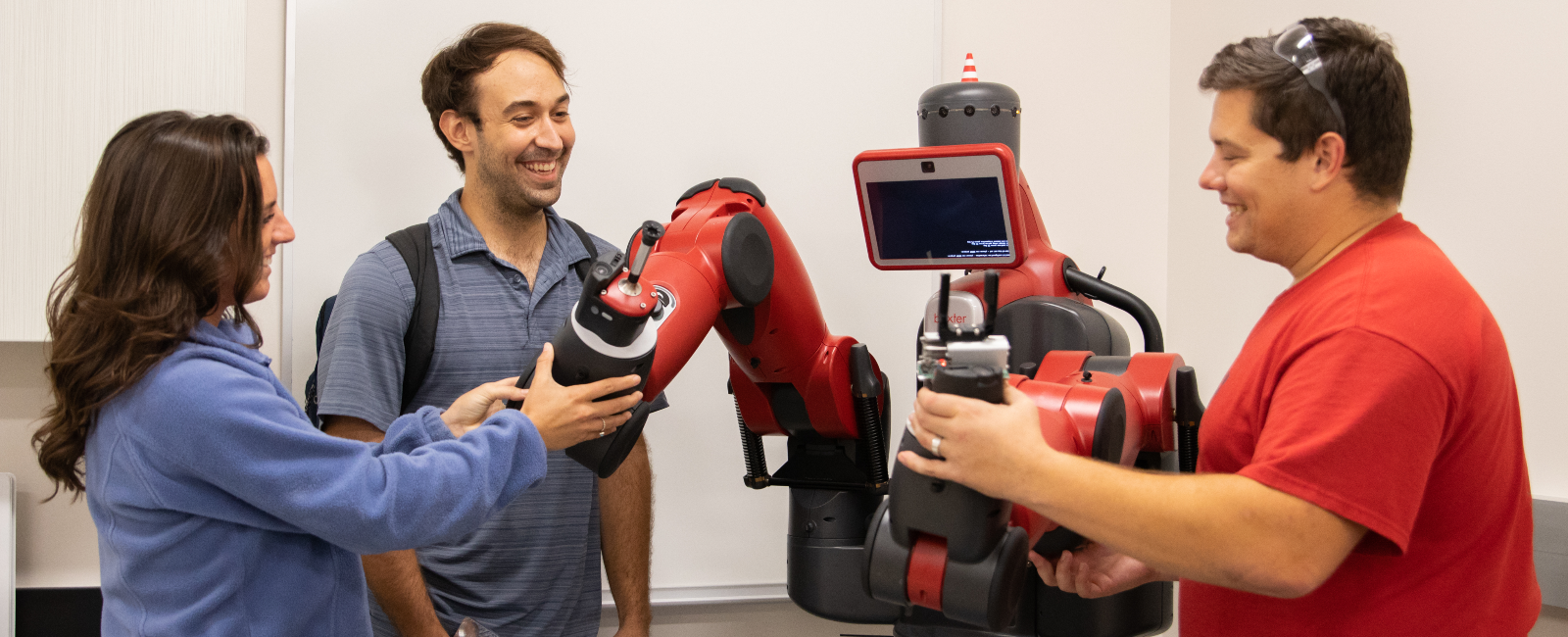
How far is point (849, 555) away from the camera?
155 centimetres

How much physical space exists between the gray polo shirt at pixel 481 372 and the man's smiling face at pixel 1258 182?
42.8 inches

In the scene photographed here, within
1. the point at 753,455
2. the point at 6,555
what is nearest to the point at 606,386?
the point at 753,455

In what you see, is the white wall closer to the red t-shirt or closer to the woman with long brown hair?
the red t-shirt

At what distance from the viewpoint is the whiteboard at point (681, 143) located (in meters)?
2.17

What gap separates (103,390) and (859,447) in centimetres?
100

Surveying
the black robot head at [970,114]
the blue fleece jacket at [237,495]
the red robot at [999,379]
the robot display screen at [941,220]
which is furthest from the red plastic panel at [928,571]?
the black robot head at [970,114]

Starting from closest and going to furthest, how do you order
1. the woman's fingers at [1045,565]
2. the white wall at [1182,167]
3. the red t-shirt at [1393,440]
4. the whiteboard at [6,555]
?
1. the red t-shirt at [1393,440]
2. the woman's fingers at [1045,565]
3. the white wall at [1182,167]
4. the whiteboard at [6,555]

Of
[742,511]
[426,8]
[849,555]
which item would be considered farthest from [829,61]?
[849,555]

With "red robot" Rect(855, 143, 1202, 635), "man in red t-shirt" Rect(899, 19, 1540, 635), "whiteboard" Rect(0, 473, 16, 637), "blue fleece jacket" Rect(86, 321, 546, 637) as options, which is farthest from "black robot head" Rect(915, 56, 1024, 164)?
"whiteboard" Rect(0, 473, 16, 637)

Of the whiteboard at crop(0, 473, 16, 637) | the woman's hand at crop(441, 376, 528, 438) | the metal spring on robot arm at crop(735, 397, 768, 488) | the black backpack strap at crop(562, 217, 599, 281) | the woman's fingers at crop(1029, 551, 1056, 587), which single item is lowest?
the whiteboard at crop(0, 473, 16, 637)

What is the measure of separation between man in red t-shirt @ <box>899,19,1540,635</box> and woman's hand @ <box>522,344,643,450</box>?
0.34 m

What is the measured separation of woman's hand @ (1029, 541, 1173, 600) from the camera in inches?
49.3

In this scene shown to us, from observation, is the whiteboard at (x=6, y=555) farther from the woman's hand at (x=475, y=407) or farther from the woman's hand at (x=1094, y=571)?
the woman's hand at (x=1094, y=571)

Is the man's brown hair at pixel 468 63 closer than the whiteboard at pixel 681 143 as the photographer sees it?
Yes
